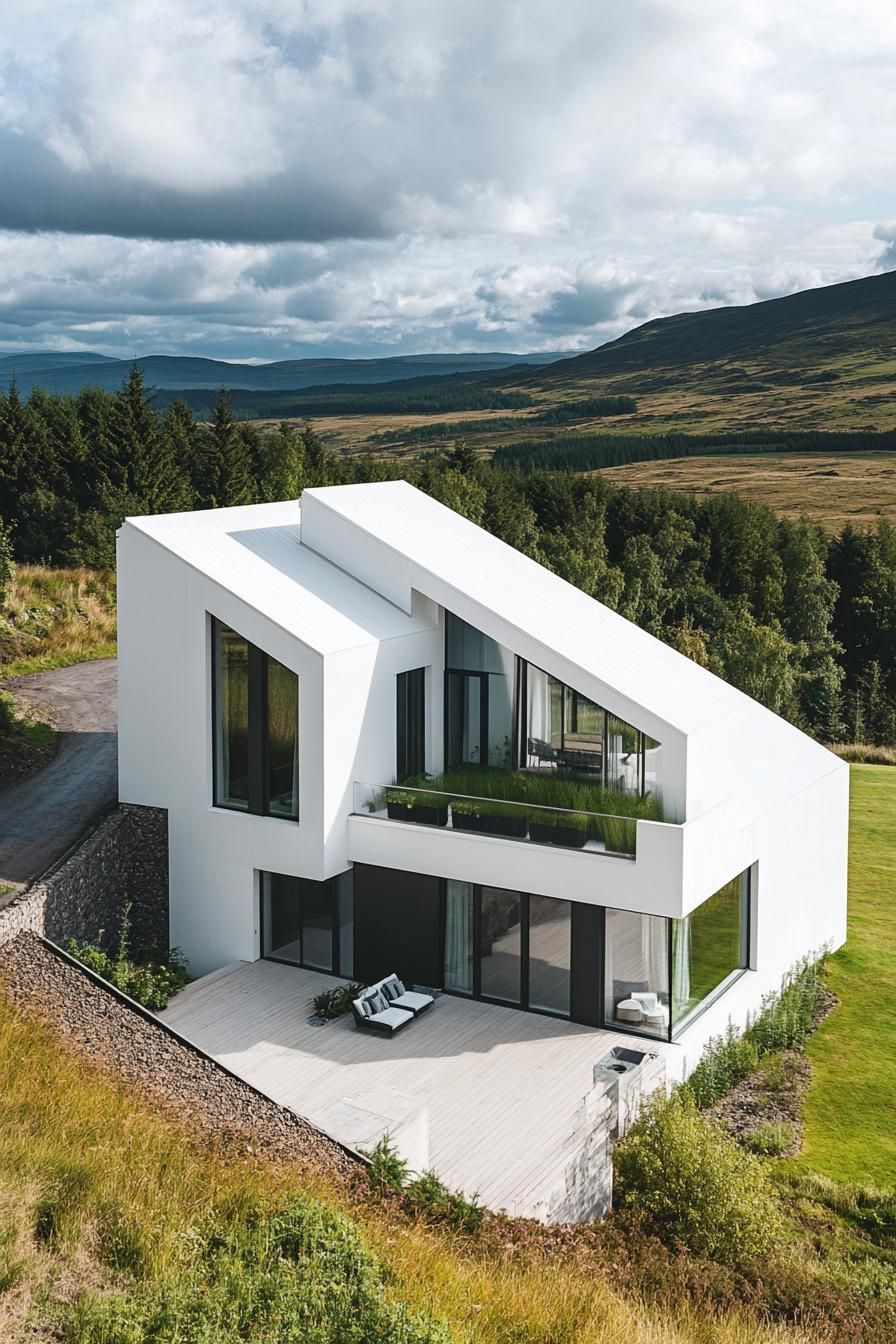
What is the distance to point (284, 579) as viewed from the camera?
17.6 metres

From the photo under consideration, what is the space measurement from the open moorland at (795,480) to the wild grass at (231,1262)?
8172 cm

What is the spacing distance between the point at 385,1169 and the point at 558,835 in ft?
16.8

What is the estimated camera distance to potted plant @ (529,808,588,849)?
15.4 m

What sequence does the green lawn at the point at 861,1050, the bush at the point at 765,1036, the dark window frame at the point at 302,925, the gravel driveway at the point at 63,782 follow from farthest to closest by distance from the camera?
the gravel driveway at the point at 63,782 → the dark window frame at the point at 302,925 → the bush at the point at 765,1036 → the green lawn at the point at 861,1050

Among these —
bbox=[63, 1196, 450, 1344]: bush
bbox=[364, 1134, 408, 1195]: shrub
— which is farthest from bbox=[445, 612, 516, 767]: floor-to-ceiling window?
bbox=[63, 1196, 450, 1344]: bush

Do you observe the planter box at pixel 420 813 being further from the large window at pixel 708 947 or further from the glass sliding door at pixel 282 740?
the large window at pixel 708 947

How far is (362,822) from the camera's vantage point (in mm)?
16578

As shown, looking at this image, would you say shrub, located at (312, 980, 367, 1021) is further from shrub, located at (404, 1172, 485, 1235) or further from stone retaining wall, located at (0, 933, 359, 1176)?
shrub, located at (404, 1172, 485, 1235)

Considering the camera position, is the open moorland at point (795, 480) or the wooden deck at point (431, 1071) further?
the open moorland at point (795, 480)

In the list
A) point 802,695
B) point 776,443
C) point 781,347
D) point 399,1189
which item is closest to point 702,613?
point 802,695

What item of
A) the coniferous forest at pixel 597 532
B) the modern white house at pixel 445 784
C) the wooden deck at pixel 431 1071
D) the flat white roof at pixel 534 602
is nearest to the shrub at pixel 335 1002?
the wooden deck at pixel 431 1071

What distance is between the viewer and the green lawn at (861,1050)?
1425cm

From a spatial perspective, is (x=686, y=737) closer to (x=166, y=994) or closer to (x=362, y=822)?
(x=362, y=822)

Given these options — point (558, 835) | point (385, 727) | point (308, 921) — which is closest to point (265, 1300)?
point (558, 835)
